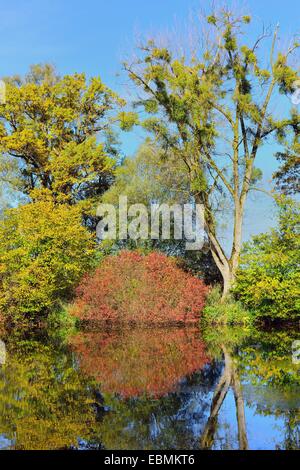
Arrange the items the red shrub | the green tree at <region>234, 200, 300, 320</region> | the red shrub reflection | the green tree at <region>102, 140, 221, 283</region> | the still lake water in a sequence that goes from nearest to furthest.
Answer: the still lake water → the red shrub reflection → the green tree at <region>234, 200, 300, 320</region> → the red shrub → the green tree at <region>102, 140, 221, 283</region>

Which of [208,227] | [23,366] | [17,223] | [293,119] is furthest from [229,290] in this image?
[23,366]

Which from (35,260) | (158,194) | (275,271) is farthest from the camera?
(158,194)

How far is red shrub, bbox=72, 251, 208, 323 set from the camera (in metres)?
19.5

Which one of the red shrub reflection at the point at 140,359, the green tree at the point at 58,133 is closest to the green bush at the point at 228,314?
the red shrub reflection at the point at 140,359

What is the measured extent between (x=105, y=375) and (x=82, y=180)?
1817 cm

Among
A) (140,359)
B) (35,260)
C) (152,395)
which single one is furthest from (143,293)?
(152,395)

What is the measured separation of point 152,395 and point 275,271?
11434mm

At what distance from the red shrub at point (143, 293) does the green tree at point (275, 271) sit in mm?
1940

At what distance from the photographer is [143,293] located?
767 inches

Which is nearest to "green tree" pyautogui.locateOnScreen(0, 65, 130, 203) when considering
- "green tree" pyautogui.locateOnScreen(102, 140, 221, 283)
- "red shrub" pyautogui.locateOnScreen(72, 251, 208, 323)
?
"green tree" pyautogui.locateOnScreen(102, 140, 221, 283)

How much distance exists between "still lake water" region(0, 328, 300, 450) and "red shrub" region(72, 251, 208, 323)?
4.66 metres

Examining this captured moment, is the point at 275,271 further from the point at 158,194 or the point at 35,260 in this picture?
the point at 35,260

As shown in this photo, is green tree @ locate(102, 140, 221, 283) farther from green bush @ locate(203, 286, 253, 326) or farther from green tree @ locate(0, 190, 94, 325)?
green tree @ locate(0, 190, 94, 325)

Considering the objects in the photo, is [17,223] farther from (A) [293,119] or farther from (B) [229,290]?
(A) [293,119]
